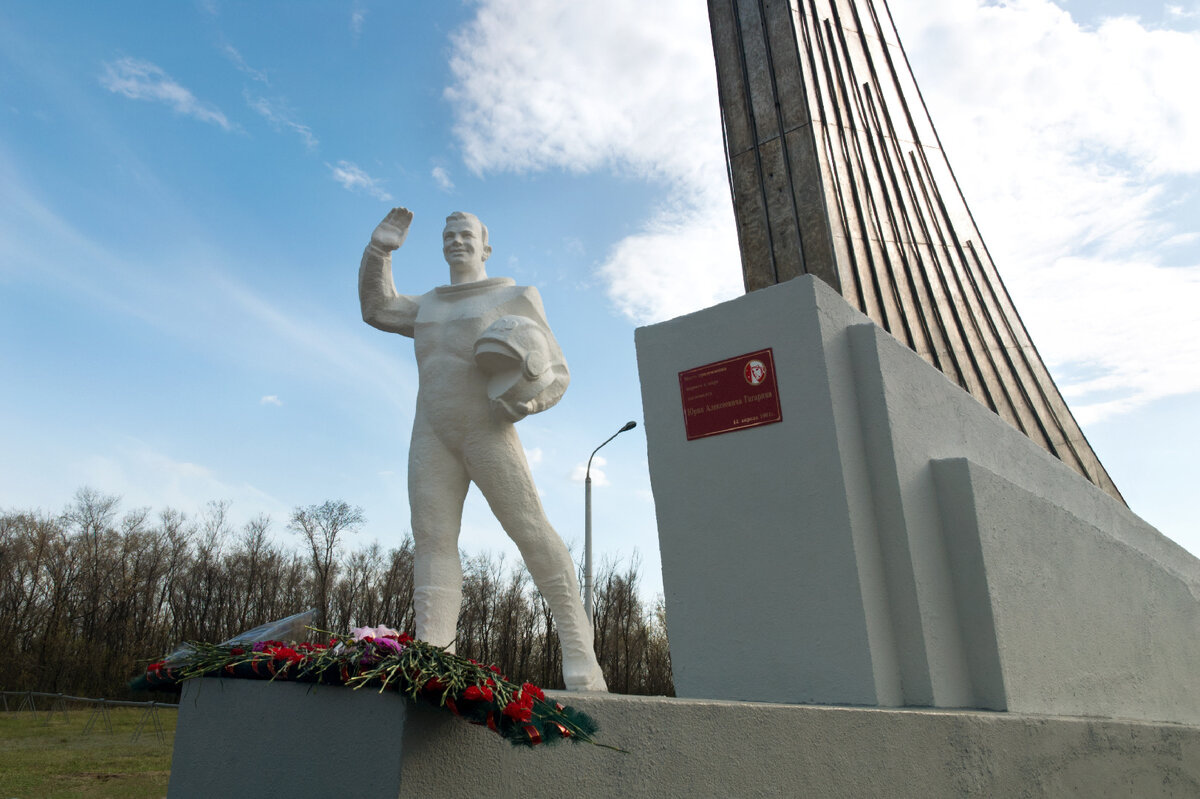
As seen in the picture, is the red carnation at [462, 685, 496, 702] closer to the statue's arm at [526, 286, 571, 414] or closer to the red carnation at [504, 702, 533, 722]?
the red carnation at [504, 702, 533, 722]

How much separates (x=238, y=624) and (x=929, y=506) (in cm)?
2313

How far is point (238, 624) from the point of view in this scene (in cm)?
2312

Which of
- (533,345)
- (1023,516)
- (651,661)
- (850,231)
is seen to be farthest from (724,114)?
(651,661)

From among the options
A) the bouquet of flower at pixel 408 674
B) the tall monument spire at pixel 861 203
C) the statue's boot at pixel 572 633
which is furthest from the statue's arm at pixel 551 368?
the tall monument spire at pixel 861 203

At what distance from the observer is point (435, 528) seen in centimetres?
344

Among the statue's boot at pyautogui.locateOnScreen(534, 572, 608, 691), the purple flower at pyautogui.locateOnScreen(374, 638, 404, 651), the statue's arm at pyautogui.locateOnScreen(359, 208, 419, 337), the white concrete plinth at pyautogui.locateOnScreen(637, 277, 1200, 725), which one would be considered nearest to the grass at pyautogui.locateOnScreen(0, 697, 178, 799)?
the statue's boot at pyautogui.locateOnScreen(534, 572, 608, 691)

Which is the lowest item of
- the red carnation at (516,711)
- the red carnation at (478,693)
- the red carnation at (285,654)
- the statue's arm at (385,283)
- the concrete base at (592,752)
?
the concrete base at (592,752)

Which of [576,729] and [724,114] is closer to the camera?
[576,729]

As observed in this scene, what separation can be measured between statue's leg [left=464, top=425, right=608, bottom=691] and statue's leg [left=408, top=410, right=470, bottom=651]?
122 millimetres

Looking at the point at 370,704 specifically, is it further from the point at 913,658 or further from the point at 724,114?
the point at 724,114

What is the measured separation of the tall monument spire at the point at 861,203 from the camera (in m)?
8.80

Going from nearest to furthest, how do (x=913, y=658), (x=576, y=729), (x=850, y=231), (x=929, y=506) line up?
(x=576, y=729) < (x=913, y=658) < (x=929, y=506) < (x=850, y=231)

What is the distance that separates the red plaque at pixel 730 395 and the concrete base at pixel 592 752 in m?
1.55

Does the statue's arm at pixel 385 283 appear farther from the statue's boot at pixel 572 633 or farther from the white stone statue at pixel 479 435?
the statue's boot at pixel 572 633
